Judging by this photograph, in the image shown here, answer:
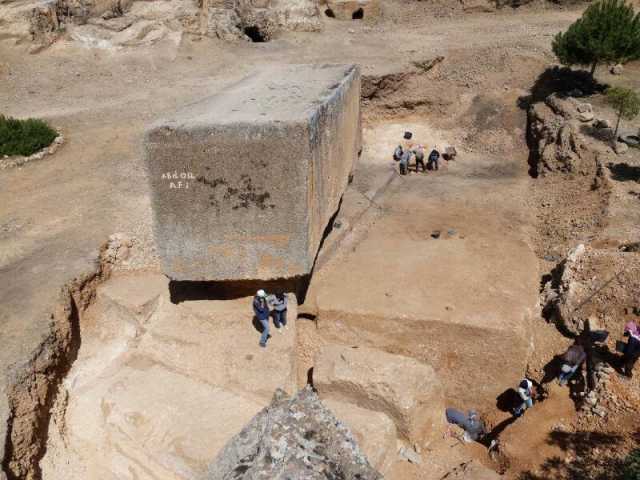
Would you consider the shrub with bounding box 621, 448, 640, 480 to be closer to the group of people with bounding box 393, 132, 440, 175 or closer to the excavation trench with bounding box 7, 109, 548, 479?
the excavation trench with bounding box 7, 109, 548, 479

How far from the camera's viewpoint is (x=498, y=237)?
30.0 ft

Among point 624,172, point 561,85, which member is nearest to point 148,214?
point 624,172

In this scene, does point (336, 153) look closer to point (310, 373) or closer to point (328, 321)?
point (328, 321)

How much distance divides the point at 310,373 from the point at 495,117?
919 centimetres

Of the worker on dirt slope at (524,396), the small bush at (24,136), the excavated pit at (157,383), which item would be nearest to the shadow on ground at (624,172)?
the worker on dirt slope at (524,396)

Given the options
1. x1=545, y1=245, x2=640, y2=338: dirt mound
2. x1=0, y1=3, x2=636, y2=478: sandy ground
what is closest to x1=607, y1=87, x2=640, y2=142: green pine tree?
x1=0, y1=3, x2=636, y2=478: sandy ground

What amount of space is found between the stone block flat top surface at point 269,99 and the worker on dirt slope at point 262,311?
7.29 feet

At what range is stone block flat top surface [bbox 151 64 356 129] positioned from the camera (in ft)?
19.7

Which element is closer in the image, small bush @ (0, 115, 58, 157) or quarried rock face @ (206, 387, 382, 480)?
quarried rock face @ (206, 387, 382, 480)

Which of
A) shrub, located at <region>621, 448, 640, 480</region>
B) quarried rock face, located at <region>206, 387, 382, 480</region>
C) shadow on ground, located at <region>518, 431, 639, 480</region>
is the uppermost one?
quarried rock face, located at <region>206, 387, 382, 480</region>

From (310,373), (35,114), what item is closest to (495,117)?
(310,373)

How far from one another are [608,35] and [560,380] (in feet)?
28.5

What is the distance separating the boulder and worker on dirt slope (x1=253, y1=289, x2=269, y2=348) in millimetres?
771

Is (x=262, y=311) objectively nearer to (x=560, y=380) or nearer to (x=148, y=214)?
(x=148, y=214)
